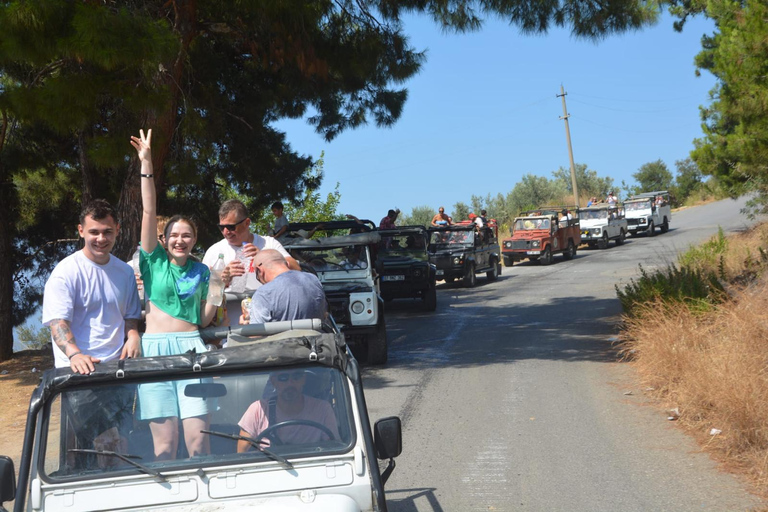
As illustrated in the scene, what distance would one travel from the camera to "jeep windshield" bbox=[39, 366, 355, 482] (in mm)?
3383

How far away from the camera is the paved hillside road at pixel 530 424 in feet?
19.2

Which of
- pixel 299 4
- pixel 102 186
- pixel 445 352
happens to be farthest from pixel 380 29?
pixel 102 186

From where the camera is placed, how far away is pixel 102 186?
15.4m

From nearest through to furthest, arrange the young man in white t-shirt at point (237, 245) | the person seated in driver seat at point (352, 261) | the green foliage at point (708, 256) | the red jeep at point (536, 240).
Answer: the young man in white t-shirt at point (237, 245), the person seated in driver seat at point (352, 261), the green foliage at point (708, 256), the red jeep at point (536, 240)

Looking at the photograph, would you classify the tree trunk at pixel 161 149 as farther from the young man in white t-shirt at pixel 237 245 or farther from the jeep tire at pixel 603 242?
the jeep tire at pixel 603 242

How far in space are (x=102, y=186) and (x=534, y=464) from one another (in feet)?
37.5

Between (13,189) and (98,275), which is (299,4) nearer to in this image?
(98,275)

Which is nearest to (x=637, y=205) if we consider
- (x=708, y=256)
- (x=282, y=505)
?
(x=708, y=256)

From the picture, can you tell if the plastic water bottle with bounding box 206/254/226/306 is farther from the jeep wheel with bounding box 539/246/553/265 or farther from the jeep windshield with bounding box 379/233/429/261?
the jeep wheel with bounding box 539/246/553/265

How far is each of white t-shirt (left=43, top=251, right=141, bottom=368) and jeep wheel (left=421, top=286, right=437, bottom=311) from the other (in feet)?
45.6

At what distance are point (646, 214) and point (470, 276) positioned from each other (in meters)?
20.4

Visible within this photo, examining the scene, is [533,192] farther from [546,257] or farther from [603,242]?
[546,257]

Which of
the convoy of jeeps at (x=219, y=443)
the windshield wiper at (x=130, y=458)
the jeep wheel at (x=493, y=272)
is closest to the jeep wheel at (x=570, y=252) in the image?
the jeep wheel at (x=493, y=272)

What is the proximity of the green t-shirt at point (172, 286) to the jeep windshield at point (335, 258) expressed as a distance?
8371 mm
